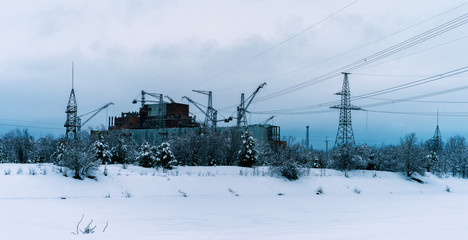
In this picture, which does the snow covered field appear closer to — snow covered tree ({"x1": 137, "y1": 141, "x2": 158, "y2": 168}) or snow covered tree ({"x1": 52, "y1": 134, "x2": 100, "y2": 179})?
snow covered tree ({"x1": 52, "y1": 134, "x2": 100, "y2": 179})

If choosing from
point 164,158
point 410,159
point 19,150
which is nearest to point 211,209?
point 164,158

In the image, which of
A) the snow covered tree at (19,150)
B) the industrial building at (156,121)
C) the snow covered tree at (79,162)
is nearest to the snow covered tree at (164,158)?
the snow covered tree at (79,162)

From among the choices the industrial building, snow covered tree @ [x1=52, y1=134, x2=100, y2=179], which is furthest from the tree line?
the industrial building

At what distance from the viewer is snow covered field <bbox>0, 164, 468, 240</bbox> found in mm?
13398

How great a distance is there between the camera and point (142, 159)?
40.1 metres

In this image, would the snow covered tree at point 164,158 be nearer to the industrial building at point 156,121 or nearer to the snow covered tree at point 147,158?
the snow covered tree at point 147,158

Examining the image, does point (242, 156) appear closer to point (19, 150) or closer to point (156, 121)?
point (19, 150)

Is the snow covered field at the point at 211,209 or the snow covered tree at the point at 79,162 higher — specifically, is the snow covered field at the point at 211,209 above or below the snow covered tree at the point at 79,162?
below

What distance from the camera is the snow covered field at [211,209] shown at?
44.0 feet

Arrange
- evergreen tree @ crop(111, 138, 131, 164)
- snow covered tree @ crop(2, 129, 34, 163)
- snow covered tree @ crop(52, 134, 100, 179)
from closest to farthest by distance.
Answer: snow covered tree @ crop(52, 134, 100, 179)
evergreen tree @ crop(111, 138, 131, 164)
snow covered tree @ crop(2, 129, 34, 163)

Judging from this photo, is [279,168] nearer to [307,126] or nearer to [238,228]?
[238,228]

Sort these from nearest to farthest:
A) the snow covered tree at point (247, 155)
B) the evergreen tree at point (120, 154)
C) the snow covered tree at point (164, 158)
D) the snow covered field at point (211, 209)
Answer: the snow covered field at point (211, 209) < the snow covered tree at point (164, 158) < the snow covered tree at point (247, 155) < the evergreen tree at point (120, 154)

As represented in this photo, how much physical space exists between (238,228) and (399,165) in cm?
3571

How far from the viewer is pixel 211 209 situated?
2167 cm
